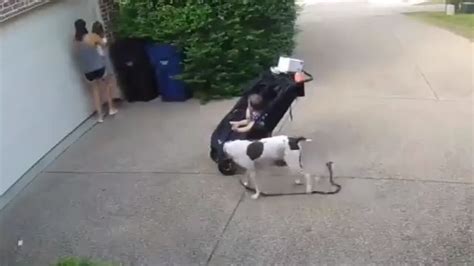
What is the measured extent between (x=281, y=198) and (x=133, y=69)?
3732 mm

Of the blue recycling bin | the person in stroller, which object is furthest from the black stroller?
the blue recycling bin

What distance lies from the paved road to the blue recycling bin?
0.29 metres

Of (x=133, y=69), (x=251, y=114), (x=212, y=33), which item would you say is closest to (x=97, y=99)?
(x=133, y=69)

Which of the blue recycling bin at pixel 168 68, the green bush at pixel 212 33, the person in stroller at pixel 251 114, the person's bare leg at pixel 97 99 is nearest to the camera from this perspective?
the person in stroller at pixel 251 114

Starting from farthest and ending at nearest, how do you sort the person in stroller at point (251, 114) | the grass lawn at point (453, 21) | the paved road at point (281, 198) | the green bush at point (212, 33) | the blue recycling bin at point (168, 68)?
the grass lawn at point (453, 21)
the blue recycling bin at point (168, 68)
the green bush at point (212, 33)
the person in stroller at point (251, 114)
the paved road at point (281, 198)

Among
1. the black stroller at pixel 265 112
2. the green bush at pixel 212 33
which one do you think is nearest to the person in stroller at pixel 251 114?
the black stroller at pixel 265 112

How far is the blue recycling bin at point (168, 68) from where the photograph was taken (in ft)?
28.5

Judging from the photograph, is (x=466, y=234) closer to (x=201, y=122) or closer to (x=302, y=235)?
(x=302, y=235)

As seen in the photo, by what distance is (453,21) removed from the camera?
556 inches

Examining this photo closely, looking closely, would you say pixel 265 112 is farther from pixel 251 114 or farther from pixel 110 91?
pixel 110 91

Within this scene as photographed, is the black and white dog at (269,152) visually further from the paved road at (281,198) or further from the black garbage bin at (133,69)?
the black garbage bin at (133,69)

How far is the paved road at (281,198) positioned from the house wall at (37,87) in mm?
285

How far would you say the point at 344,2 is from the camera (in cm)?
2047

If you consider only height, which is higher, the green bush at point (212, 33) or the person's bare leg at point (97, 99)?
the green bush at point (212, 33)
